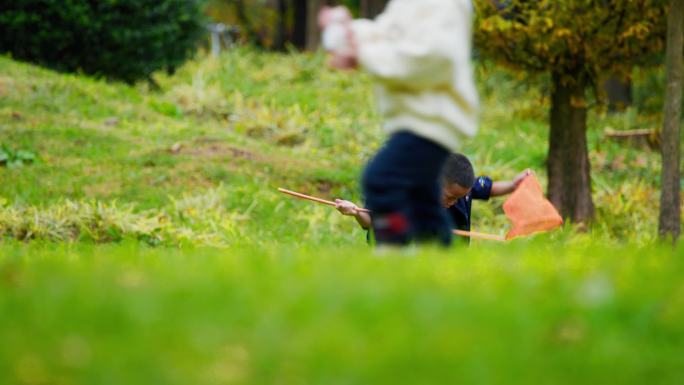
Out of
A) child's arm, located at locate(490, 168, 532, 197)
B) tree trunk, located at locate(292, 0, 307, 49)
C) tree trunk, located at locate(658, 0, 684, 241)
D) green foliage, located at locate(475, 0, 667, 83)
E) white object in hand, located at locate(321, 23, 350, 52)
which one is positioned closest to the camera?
white object in hand, located at locate(321, 23, 350, 52)

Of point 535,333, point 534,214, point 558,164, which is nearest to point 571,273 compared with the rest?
point 535,333

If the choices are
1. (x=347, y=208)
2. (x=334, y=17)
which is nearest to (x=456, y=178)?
(x=347, y=208)

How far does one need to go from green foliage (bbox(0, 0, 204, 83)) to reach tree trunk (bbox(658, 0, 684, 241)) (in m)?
10.2

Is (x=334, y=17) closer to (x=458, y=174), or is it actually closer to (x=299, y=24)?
(x=458, y=174)

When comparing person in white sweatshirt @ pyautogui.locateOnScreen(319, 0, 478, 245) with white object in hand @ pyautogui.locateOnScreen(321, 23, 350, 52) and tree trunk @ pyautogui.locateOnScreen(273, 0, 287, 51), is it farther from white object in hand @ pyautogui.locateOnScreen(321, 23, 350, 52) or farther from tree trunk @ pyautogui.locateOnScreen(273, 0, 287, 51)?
tree trunk @ pyautogui.locateOnScreen(273, 0, 287, 51)

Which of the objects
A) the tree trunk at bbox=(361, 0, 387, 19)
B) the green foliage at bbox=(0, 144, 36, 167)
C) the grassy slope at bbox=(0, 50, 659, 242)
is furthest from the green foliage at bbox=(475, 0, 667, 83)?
the tree trunk at bbox=(361, 0, 387, 19)

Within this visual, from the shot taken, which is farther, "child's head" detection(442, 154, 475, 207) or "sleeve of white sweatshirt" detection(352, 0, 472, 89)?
"child's head" detection(442, 154, 475, 207)

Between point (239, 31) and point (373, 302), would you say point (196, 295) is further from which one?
point (239, 31)

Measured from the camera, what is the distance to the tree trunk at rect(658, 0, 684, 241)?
8.68 meters

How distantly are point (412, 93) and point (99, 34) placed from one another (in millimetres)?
13288

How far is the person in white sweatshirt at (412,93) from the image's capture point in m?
4.29

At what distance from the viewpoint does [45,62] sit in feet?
55.3

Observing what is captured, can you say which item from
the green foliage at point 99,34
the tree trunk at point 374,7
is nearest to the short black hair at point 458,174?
the green foliage at point 99,34

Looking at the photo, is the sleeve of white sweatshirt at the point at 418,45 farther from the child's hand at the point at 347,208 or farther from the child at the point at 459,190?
the child's hand at the point at 347,208
